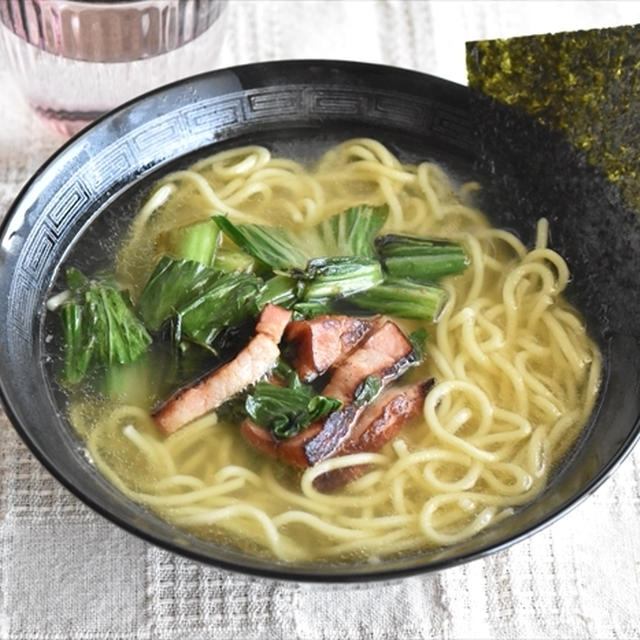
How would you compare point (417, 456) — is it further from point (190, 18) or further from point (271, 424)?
point (190, 18)

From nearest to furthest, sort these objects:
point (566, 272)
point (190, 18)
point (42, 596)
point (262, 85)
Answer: point (42, 596)
point (566, 272)
point (262, 85)
point (190, 18)

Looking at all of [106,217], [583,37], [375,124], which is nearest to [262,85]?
[375,124]

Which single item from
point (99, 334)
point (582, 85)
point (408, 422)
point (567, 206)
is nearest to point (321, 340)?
point (408, 422)

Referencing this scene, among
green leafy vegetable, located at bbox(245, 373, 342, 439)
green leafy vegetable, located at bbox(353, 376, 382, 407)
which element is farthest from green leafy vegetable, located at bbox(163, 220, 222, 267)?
green leafy vegetable, located at bbox(353, 376, 382, 407)

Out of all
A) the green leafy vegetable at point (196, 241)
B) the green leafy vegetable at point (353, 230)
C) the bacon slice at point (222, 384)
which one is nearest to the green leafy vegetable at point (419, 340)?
the green leafy vegetable at point (353, 230)

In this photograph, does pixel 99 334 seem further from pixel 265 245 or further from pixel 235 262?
pixel 265 245

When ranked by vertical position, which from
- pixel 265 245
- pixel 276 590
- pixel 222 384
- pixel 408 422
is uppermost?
pixel 265 245

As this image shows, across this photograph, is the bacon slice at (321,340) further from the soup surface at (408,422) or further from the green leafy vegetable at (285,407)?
Result: the soup surface at (408,422)

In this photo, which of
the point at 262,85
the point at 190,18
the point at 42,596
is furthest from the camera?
the point at 190,18
